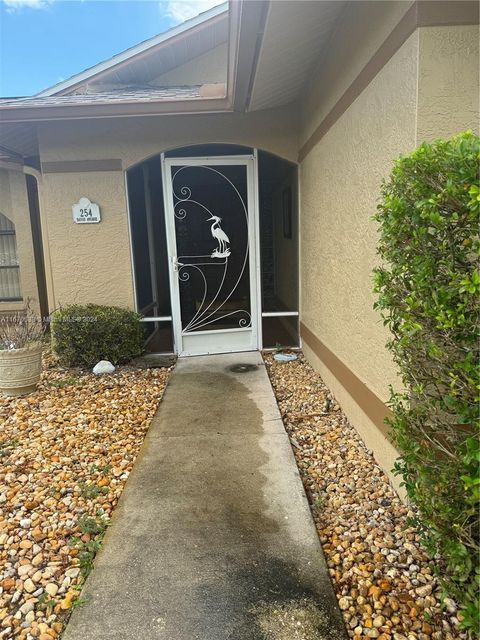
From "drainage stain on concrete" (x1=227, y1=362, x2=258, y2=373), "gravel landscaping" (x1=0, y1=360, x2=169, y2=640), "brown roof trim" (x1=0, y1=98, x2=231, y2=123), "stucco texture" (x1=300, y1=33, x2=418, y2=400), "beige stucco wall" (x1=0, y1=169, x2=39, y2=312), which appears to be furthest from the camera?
"beige stucco wall" (x1=0, y1=169, x2=39, y2=312)

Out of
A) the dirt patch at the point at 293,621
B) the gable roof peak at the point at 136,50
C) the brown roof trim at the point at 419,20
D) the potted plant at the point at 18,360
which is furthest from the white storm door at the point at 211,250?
the dirt patch at the point at 293,621

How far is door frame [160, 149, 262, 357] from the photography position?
18.9 feet

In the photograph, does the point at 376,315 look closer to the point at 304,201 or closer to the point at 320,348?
the point at 320,348

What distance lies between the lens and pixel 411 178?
6.10 ft

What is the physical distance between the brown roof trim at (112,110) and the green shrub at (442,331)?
12.0 feet

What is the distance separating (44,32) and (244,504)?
267 inches

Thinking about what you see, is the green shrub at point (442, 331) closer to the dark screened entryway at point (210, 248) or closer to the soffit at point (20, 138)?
the dark screened entryway at point (210, 248)

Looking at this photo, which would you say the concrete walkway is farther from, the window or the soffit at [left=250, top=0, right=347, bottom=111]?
the window

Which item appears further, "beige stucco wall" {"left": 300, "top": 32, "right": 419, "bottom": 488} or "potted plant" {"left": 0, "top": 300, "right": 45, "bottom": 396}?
"potted plant" {"left": 0, "top": 300, "right": 45, "bottom": 396}

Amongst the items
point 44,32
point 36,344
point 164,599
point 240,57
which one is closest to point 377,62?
point 240,57

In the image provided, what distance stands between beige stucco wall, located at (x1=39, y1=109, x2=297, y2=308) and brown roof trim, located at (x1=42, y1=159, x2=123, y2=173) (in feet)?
0.17

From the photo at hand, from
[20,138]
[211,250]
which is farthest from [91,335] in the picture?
[20,138]

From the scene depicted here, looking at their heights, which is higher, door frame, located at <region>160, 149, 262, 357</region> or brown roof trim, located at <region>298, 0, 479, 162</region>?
brown roof trim, located at <region>298, 0, 479, 162</region>

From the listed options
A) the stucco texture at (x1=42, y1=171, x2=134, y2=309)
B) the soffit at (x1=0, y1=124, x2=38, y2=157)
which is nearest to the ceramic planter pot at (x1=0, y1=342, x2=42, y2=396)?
the stucco texture at (x1=42, y1=171, x2=134, y2=309)
